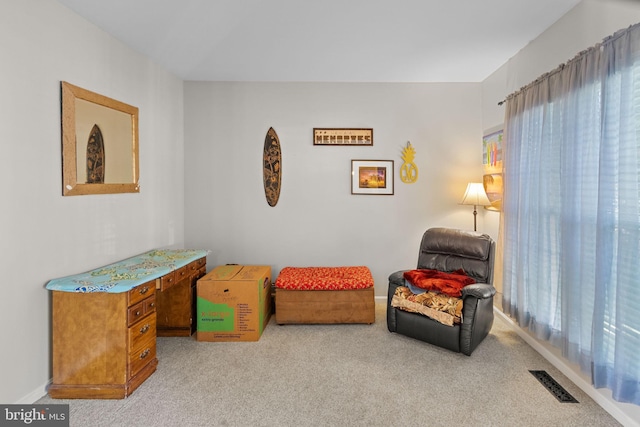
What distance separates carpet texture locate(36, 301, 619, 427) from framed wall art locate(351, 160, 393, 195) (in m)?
1.82

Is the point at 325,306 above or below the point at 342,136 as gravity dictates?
below

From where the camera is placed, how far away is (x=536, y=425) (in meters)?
2.10

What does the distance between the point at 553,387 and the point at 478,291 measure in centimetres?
79

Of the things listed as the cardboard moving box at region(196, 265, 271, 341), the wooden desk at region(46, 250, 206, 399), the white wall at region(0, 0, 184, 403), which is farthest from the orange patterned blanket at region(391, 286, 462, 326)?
the white wall at region(0, 0, 184, 403)

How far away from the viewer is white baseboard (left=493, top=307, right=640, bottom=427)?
2.04 meters

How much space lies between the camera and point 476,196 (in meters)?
3.96

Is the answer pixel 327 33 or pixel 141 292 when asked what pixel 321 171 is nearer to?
pixel 327 33

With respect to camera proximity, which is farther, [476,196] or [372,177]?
[372,177]

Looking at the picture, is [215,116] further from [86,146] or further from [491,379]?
[491,379]

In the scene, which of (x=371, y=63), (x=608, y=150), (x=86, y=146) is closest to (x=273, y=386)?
(x=86, y=146)

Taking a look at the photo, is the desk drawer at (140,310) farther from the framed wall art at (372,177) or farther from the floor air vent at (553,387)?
the floor air vent at (553,387)

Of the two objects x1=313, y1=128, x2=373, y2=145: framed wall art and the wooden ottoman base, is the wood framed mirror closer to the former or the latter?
the wooden ottoman base

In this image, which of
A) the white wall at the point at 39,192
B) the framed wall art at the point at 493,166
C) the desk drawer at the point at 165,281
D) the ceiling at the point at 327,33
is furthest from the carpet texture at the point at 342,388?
the ceiling at the point at 327,33

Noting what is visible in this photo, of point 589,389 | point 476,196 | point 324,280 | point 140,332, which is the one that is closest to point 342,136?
point 476,196
